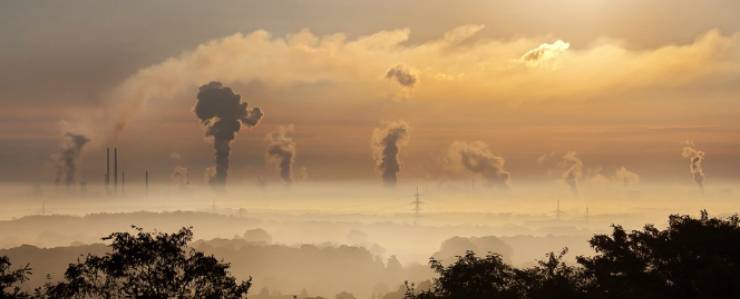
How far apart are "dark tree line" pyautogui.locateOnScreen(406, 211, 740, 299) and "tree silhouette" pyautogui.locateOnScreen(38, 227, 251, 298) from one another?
21.2 meters

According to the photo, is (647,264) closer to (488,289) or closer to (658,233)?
(658,233)

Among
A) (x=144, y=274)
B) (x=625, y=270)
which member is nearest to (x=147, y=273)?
(x=144, y=274)

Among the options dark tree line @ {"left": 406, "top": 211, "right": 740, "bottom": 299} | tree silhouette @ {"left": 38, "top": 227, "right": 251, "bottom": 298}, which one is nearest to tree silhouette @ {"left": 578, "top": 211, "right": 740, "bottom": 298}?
dark tree line @ {"left": 406, "top": 211, "right": 740, "bottom": 299}

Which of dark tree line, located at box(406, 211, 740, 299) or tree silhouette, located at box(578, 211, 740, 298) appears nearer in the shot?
tree silhouette, located at box(578, 211, 740, 298)

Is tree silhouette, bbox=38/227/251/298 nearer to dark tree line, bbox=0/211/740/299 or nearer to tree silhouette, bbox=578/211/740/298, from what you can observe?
dark tree line, bbox=0/211/740/299

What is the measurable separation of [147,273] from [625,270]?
39.6 m

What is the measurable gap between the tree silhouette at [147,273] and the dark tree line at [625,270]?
2116cm

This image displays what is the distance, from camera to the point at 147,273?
2084 inches

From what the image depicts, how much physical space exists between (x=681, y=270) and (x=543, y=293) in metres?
11.7

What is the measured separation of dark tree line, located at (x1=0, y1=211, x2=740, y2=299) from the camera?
172 feet

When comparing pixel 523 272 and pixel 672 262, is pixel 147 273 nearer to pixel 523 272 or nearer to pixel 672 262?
pixel 523 272

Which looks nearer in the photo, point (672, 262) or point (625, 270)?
point (672, 262)

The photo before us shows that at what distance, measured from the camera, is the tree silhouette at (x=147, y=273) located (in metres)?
51.9

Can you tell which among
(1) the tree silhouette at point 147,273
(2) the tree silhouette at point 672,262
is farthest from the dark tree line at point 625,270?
(1) the tree silhouette at point 147,273
